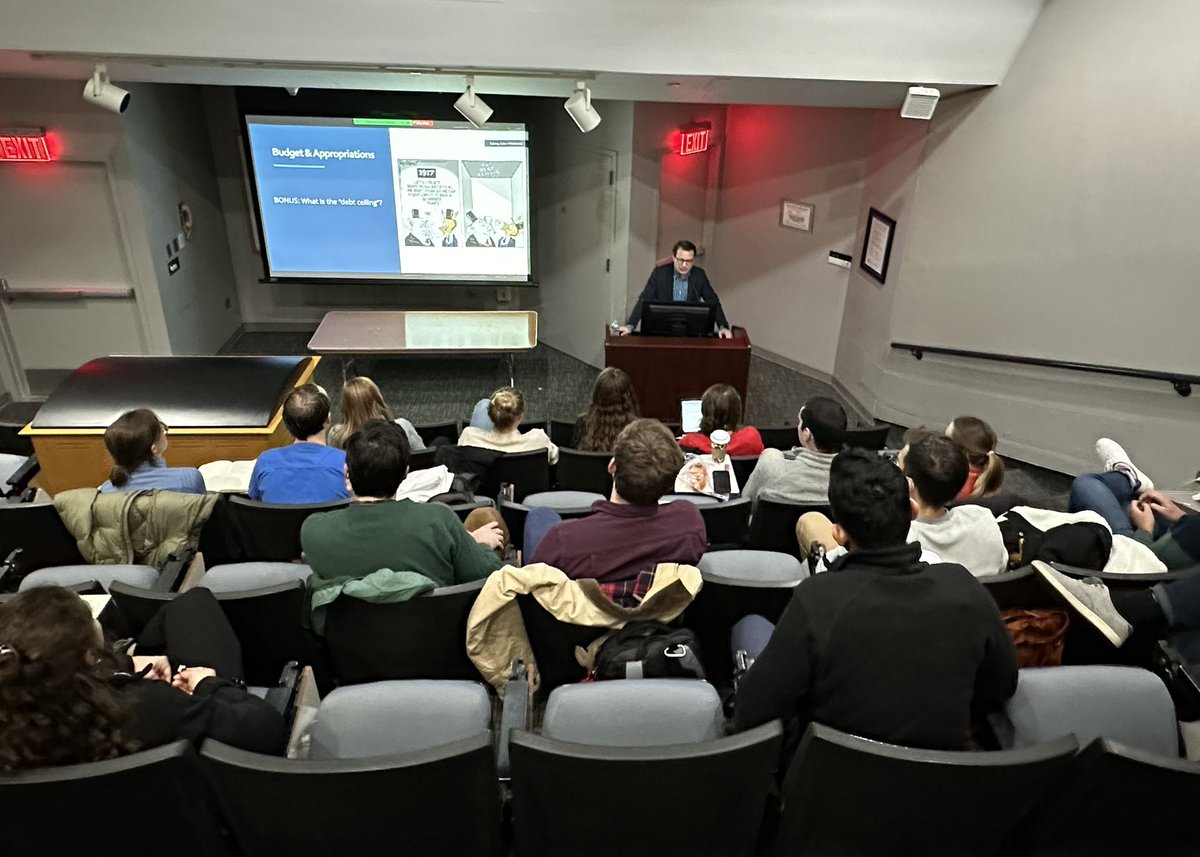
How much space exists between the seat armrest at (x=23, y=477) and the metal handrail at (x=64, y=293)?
233 centimetres

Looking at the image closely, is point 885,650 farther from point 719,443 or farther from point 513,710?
point 719,443

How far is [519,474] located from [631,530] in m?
1.37

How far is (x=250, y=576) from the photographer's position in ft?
7.75

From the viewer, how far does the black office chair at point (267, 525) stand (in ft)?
9.08

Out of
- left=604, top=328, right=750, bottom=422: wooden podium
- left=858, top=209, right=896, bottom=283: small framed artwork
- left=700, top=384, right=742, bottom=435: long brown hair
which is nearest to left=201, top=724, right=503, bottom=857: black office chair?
left=700, top=384, right=742, bottom=435: long brown hair

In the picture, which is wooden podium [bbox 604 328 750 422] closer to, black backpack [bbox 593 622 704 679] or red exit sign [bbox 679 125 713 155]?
red exit sign [bbox 679 125 713 155]

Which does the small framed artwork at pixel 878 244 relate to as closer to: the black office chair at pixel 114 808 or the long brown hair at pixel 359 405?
the long brown hair at pixel 359 405

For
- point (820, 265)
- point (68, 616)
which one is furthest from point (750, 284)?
point (68, 616)

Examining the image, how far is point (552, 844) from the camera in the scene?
5.91ft

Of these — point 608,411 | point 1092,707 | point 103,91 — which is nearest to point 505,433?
point 608,411

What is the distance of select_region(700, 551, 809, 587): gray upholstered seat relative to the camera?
96.7 inches

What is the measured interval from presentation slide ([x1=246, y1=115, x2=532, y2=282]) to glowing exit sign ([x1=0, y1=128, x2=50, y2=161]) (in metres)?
1.39

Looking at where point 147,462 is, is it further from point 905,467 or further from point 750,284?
point 750,284

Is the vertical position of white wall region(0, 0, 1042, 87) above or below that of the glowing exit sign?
above
